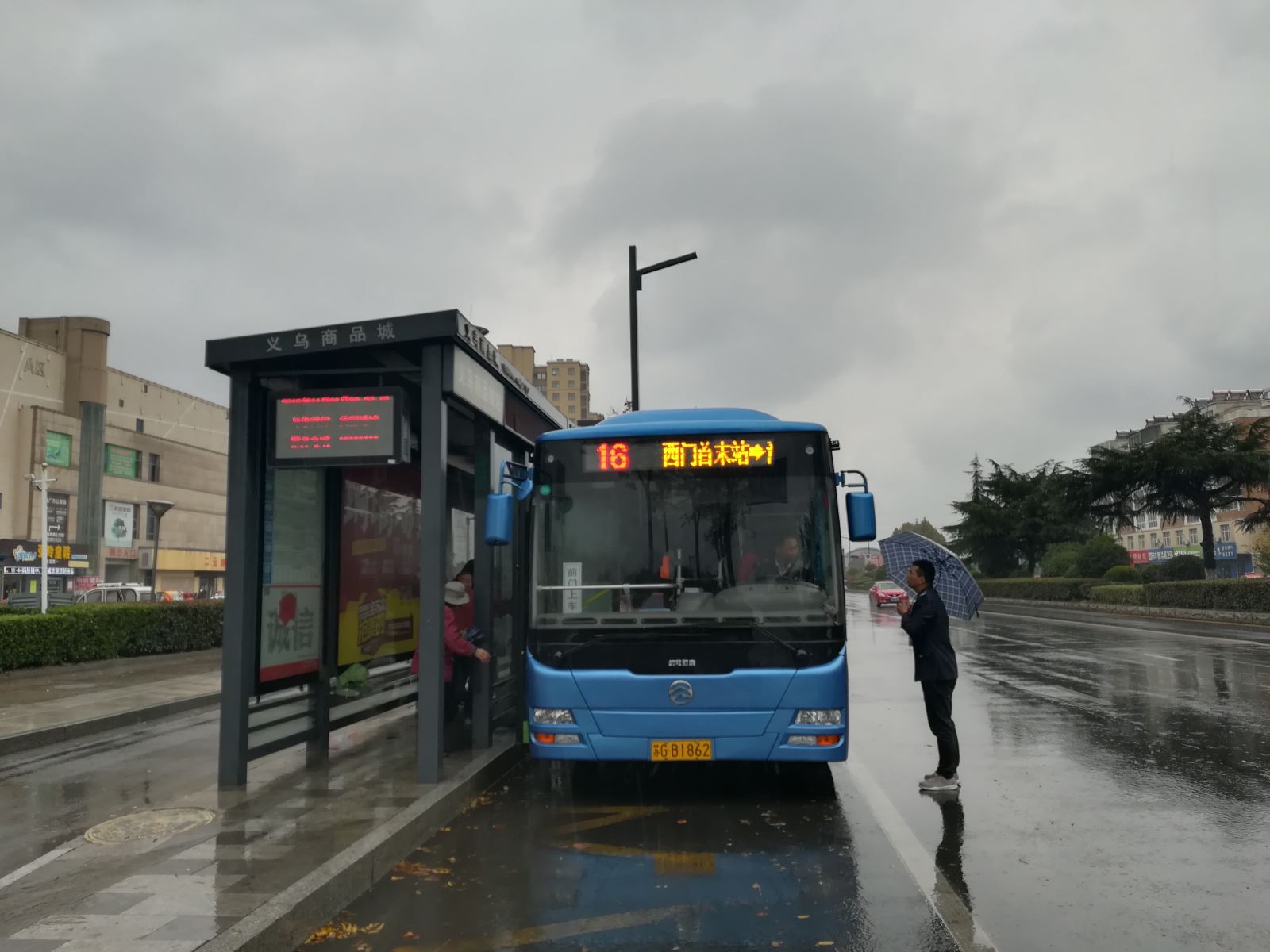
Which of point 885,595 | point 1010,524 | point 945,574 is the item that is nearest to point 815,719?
point 945,574

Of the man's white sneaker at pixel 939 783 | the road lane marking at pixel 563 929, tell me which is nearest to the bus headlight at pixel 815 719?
the man's white sneaker at pixel 939 783

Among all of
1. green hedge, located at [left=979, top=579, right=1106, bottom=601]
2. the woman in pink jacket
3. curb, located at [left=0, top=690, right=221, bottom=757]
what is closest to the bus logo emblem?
the woman in pink jacket

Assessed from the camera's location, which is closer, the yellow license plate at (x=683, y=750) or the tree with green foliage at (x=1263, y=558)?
the yellow license plate at (x=683, y=750)

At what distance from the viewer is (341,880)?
5.16 metres

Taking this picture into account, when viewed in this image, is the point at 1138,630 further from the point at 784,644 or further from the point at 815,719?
the point at 784,644

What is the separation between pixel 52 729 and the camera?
1075 cm

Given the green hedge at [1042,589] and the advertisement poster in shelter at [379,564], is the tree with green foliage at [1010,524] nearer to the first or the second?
the green hedge at [1042,589]

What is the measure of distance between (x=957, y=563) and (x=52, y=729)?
31.9 feet

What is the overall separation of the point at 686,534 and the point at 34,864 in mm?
4739

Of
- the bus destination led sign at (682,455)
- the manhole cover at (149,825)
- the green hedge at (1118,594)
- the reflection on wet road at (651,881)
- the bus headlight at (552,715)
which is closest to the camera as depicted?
the reflection on wet road at (651,881)

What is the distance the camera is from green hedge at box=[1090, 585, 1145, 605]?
4034 cm

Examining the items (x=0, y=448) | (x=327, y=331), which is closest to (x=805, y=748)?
(x=327, y=331)

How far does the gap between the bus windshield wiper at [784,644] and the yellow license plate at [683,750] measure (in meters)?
0.86

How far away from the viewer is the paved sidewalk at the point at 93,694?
10969mm
